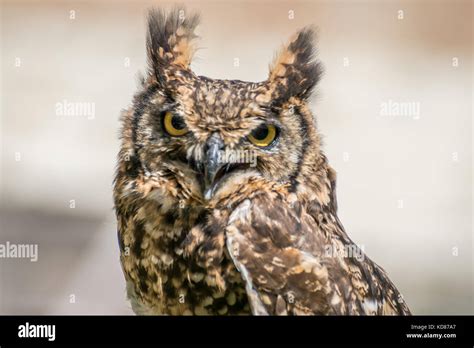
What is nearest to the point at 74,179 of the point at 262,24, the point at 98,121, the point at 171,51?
the point at 98,121

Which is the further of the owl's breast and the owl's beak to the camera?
the owl's breast

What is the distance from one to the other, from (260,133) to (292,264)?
458 mm

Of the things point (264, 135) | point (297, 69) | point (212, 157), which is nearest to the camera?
point (212, 157)

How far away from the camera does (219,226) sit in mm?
2545

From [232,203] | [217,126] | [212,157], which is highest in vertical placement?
[217,126]

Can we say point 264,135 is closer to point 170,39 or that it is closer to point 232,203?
point 232,203

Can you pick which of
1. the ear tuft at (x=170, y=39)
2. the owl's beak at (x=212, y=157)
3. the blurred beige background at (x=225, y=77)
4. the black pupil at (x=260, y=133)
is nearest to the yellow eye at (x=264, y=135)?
the black pupil at (x=260, y=133)

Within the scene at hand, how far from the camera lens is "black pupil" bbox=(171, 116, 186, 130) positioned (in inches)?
95.7

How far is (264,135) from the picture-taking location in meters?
2.47

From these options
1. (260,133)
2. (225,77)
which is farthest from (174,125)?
(225,77)

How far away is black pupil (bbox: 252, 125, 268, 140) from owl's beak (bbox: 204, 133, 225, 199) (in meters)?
0.12

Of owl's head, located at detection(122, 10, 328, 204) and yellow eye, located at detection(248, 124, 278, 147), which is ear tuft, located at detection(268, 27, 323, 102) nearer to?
owl's head, located at detection(122, 10, 328, 204)

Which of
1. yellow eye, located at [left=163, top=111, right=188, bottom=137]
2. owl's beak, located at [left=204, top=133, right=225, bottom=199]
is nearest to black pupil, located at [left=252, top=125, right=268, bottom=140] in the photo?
owl's beak, located at [left=204, top=133, right=225, bottom=199]
